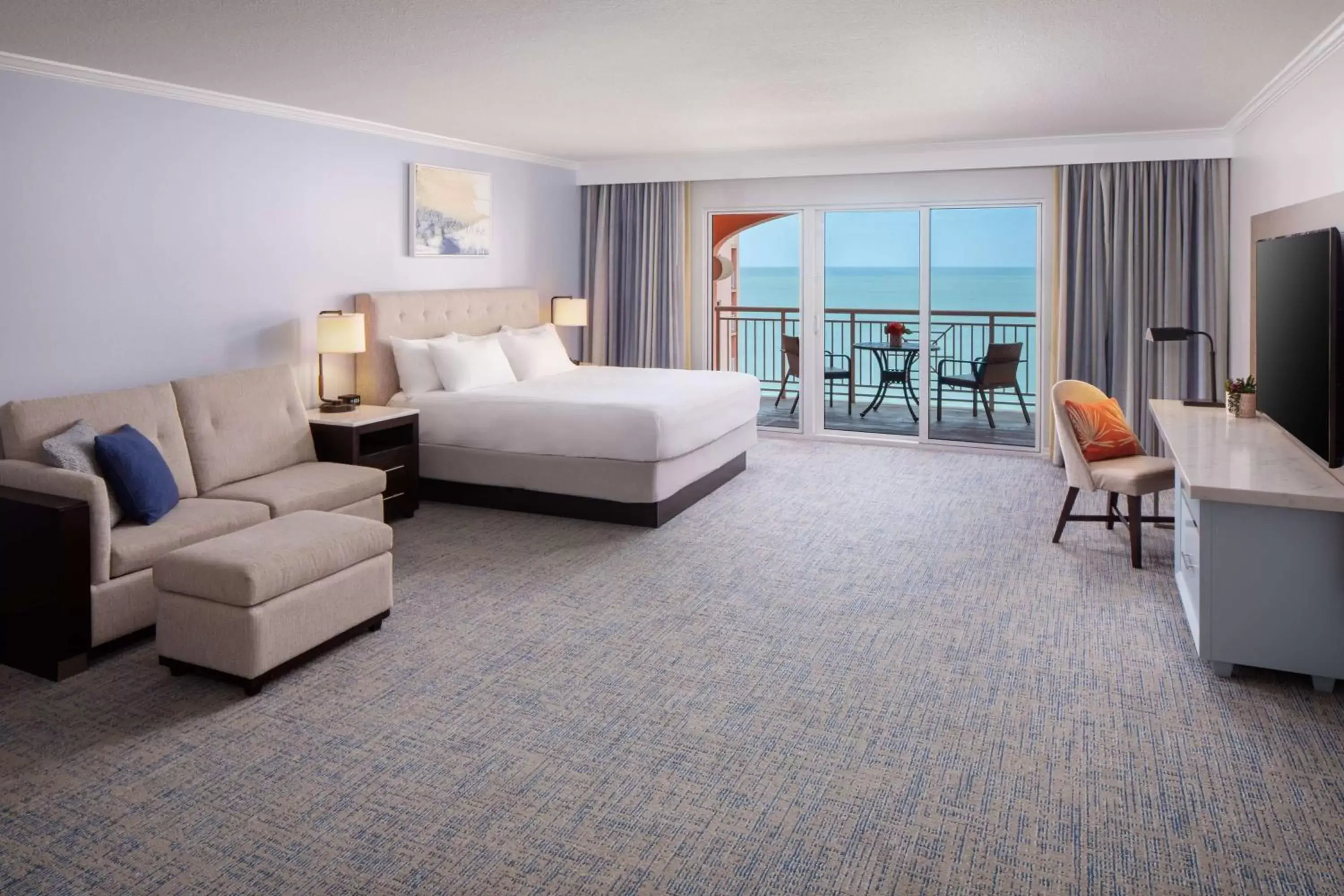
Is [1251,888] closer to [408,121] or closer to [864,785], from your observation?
[864,785]

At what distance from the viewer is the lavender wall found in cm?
428

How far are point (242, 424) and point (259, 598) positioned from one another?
188cm

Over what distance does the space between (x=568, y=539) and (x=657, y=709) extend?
2175 mm

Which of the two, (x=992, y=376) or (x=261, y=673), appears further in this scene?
(x=992, y=376)

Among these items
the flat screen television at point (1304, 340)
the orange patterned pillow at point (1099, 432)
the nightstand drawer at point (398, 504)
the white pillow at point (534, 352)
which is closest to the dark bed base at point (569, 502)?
the nightstand drawer at point (398, 504)

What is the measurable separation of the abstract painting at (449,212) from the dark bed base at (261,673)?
12.0 ft

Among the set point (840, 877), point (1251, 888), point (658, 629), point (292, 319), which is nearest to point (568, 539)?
point (658, 629)

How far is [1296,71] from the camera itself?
4438mm

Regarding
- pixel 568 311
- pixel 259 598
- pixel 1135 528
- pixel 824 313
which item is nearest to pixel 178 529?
pixel 259 598

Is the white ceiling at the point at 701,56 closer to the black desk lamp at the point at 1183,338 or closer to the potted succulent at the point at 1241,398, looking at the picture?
the black desk lamp at the point at 1183,338

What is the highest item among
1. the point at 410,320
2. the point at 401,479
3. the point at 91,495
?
the point at 410,320

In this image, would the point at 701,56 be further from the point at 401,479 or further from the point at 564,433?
the point at 401,479

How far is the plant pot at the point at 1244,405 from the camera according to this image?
466 cm

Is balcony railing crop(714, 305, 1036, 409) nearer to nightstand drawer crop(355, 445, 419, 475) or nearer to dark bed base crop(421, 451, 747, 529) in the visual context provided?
dark bed base crop(421, 451, 747, 529)
